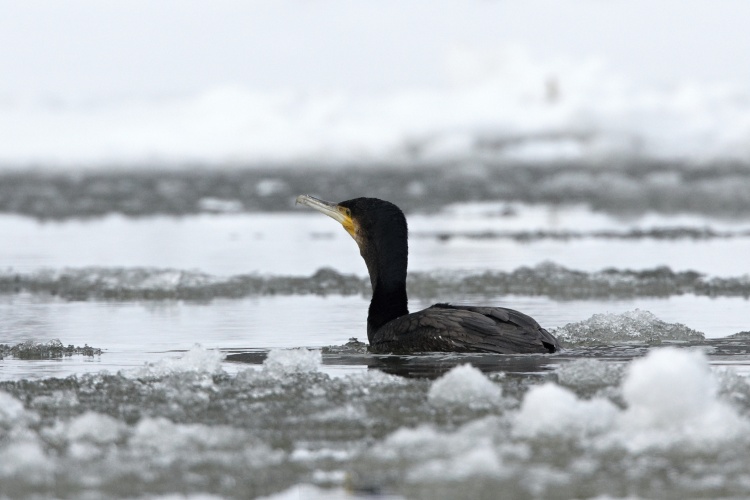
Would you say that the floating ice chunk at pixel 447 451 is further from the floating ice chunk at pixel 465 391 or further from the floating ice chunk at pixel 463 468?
the floating ice chunk at pixel 465 391

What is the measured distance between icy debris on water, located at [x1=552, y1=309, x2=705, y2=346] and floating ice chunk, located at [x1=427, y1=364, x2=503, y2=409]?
276 cm

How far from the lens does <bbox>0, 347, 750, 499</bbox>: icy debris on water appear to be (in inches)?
219

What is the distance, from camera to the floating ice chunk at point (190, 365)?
801 cm

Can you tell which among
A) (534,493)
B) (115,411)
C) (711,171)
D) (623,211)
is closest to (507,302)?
(115,411)

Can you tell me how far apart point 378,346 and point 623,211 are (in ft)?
60.8

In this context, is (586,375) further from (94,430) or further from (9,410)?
(9,410)

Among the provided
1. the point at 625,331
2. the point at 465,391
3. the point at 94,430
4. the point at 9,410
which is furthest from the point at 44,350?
the point at 625,331

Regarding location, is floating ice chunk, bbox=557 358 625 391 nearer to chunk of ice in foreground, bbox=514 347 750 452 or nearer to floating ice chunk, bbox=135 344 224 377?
chunk of ice in foreground, bbox=514 347 750 452

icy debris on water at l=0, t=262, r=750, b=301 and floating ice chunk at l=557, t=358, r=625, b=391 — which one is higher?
icy debris on water at l=0, t=262, r=750, b=301

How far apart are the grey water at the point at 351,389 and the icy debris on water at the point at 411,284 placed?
4 cm

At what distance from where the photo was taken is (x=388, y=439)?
242 inches

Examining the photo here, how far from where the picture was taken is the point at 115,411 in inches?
280

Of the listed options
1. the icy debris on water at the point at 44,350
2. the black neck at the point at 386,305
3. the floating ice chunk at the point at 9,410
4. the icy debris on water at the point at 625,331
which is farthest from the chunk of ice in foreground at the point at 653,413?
the icy debris on water at the point at 44,350

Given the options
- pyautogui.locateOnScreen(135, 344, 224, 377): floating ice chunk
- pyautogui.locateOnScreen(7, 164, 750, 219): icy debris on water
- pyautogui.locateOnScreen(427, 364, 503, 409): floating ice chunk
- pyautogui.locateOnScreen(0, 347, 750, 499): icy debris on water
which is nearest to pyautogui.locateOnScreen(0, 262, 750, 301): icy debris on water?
pyautogui.locateOnScreen(135, 344, 224, 377): floating ice chunk
